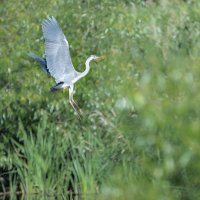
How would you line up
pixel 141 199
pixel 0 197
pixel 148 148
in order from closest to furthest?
pixel 141 199
pixel 148 148
pixel 0 197

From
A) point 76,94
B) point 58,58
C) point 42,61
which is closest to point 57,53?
point 58,58

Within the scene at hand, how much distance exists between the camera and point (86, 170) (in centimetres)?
1084

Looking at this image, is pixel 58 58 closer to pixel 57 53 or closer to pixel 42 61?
pixel 57 53

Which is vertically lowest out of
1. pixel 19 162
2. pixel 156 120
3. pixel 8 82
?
pixel 156 120

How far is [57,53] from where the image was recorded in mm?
10203

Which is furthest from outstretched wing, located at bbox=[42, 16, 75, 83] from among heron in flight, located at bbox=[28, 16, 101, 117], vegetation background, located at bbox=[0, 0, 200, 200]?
vegetation background, located at bbox=[0, 0, 200, 200]

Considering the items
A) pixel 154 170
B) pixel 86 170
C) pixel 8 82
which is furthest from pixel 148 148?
pixel 8 82

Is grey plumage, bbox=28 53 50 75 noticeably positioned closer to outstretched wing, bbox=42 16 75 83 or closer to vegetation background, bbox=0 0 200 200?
outstretched wing, bbox=42 16 75 83

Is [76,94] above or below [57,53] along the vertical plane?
below

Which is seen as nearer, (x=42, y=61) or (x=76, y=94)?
(x=42, y=61)

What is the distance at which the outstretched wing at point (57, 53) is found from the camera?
10.1 meters

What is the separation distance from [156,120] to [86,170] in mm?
6062

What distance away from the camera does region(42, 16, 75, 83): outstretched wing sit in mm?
10141

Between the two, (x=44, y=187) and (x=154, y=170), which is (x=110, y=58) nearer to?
(x=44, y=187)
